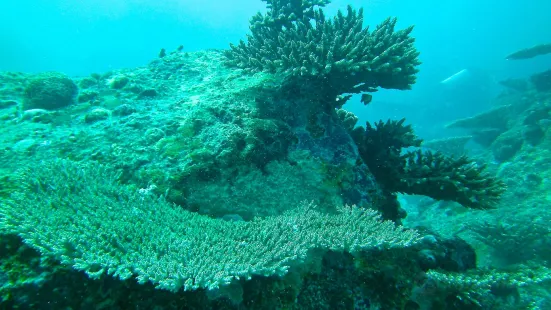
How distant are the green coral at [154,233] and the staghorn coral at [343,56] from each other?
2.29 meters

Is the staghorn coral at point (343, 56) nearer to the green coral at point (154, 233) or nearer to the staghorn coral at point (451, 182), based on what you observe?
the staghorn coral at point (451, 182)

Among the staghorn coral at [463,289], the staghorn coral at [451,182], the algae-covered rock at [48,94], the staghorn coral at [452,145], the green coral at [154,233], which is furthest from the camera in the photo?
the staghorn coral at [452,145]

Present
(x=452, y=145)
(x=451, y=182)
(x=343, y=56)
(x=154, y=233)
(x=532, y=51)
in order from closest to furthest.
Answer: (x=154, y=233)
(x=451, y=182)
(x=343, y=56)
(x=452, y=145)
(x=532, y=51)

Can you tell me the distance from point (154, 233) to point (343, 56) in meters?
3.80

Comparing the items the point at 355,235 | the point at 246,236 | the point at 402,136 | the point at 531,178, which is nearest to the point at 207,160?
the point at 246,236

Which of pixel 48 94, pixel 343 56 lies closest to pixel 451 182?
pixel 343 56

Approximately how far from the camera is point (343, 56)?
15.2ft

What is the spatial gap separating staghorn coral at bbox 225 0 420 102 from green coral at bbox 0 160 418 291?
2288mm

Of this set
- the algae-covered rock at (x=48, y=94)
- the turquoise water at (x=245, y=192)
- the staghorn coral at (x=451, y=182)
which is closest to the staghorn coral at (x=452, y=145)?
the turquoise water at (x=245, y=192)

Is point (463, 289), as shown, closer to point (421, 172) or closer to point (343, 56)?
point (421, 172)

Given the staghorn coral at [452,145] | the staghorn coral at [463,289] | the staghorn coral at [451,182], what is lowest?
the staghorn coral at [463,289]

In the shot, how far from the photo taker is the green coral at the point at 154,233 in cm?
219

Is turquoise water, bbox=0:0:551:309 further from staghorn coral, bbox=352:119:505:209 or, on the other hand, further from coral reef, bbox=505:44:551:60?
coral reef, bbox=505:44:551:60

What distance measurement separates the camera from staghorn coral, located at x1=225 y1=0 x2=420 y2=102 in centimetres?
447
